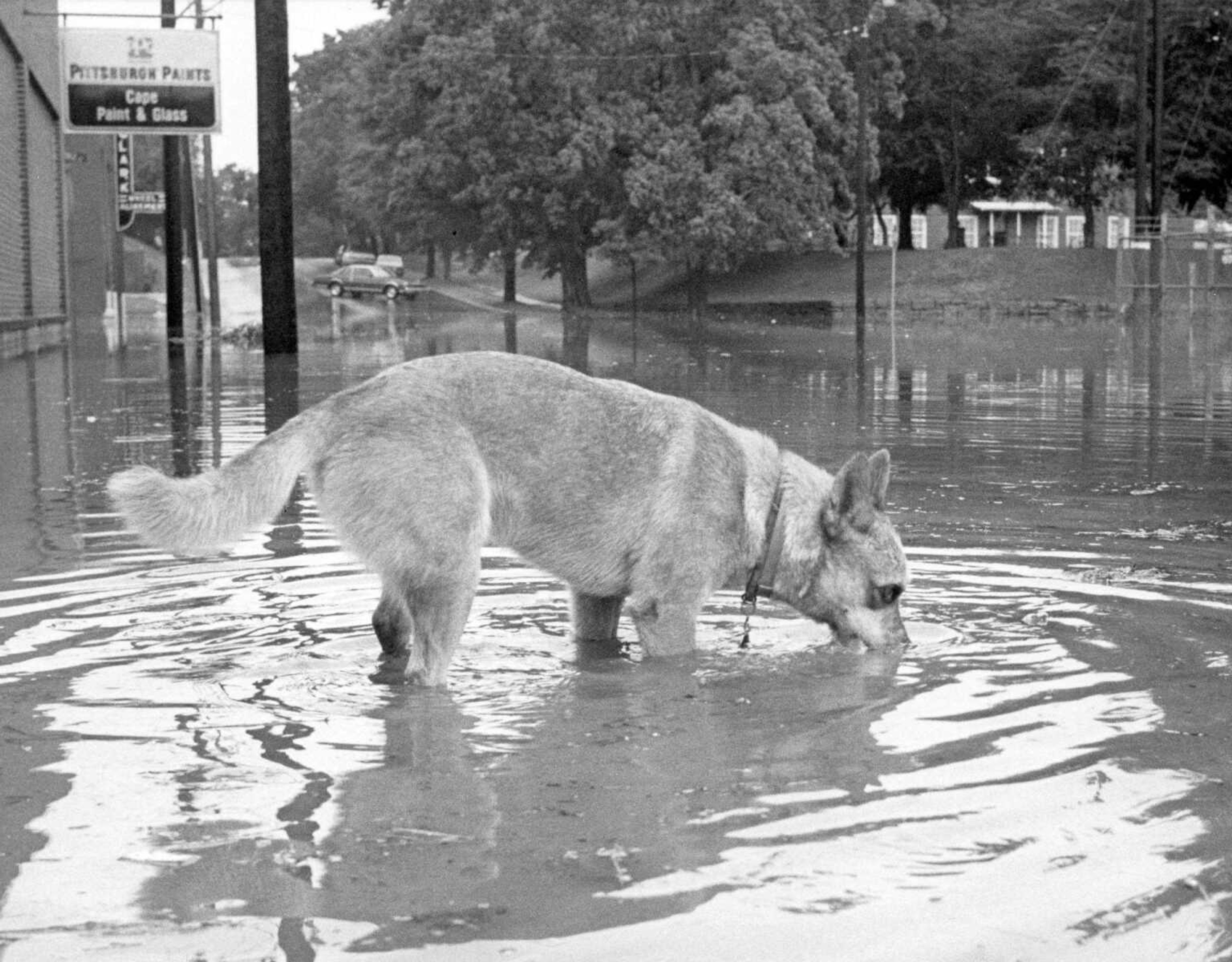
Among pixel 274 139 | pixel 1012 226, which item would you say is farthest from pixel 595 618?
pixel 1012 226

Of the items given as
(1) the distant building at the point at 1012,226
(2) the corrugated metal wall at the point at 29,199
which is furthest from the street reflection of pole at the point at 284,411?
(1) the distant building at the point at 1012,226

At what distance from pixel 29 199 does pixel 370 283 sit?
46.7 meters

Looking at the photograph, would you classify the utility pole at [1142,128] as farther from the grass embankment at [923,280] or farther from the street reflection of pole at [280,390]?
the street reflection of pole at [280,390]

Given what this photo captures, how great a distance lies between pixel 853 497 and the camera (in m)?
7.43

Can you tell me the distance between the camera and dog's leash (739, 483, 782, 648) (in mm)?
7523

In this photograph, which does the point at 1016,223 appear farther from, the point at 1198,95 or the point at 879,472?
the point at 879,472

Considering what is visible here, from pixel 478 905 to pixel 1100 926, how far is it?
1.40 m

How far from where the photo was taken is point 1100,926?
4316 millimetres

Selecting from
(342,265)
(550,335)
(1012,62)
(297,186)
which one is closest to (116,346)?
(550,335)

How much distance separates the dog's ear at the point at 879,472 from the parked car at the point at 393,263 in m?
86.7

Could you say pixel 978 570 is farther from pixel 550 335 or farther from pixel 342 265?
pixel 342 265

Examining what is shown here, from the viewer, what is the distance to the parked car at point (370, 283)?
8650 centimetres

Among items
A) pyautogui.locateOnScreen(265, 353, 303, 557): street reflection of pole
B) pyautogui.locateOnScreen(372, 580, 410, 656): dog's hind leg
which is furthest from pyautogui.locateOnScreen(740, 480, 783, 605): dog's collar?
pyautogui.locateOnScreen(265, 353, 303, 557): street reflection of pole

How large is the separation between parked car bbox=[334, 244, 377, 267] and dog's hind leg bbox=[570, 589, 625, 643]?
9046cm
